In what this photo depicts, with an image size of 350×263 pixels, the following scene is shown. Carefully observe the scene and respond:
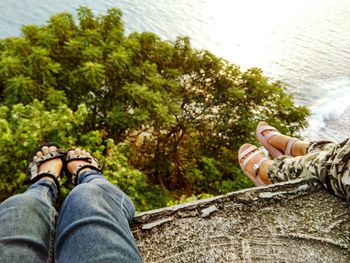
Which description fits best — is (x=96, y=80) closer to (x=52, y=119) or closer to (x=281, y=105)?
(x=52, y=119)

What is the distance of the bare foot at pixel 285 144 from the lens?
2.41 meters

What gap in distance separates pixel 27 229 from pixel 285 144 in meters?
2.04

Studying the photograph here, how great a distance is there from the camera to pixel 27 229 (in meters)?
1.13

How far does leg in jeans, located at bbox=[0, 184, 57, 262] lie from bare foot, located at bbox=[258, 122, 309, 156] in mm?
1759

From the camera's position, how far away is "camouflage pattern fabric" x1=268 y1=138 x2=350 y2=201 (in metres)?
1.53

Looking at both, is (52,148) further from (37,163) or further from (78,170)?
(78,170)

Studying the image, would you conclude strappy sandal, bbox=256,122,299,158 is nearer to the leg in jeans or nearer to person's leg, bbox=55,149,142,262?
person's leg, bbox=55,149,142,262

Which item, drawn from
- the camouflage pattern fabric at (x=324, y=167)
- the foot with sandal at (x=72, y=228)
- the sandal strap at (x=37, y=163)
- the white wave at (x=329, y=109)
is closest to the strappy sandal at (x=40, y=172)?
the sandal strap at (x=37, y=163)

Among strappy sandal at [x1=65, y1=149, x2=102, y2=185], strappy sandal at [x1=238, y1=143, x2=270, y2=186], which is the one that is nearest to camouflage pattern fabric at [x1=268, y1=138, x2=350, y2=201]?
strappy sandal at [x1=238, y1=143, x2=270, y2=186]

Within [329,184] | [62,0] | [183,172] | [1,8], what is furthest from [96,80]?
[62,0]

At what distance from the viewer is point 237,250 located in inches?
53.7

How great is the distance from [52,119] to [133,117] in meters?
1.62

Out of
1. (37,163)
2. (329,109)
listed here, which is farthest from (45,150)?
(329,109)

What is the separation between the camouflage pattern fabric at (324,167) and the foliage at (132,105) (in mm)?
1578
